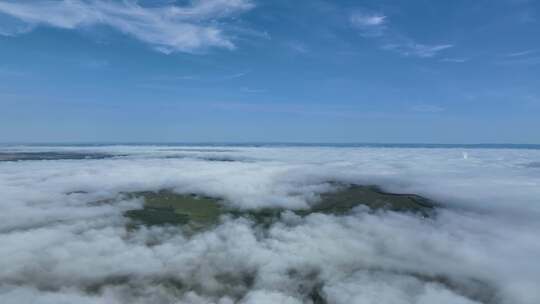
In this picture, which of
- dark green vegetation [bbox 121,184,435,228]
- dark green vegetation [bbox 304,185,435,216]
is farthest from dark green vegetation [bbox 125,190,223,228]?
dark green vegetation [bbox 304,185,435,216]

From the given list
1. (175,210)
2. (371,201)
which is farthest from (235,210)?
(371,201)

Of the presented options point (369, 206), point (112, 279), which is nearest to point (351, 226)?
point (369, 206)

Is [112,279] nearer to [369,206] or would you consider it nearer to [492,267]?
[492,267]

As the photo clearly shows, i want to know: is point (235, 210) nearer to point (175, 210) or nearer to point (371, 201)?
point (175, 210)

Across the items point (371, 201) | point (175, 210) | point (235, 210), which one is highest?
point (371, 201)

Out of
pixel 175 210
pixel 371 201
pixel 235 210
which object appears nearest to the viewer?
pixel 235 210

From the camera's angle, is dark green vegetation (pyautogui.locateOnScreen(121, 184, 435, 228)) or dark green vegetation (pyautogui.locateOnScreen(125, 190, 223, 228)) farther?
dark green vegetation (pyautogui.locateOnScreen(121, 184, 435, 228))

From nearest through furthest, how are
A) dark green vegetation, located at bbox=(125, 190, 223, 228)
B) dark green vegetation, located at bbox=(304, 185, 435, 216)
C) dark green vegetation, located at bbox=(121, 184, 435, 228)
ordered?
dark green vegetation, located at bbox=(125, 190, 223, 228) < dark green vegetation, located at bbox=(121, 184, 435, 228) < dark green vegetation, located at bbox=(304, 185, 435, 216)

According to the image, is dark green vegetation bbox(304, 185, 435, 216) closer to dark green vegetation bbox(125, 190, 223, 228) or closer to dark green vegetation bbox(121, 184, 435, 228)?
dark green vegetation bbox(121, 184, 435, 228)
